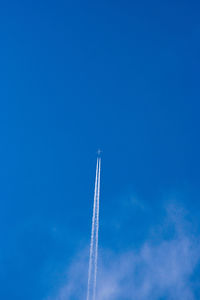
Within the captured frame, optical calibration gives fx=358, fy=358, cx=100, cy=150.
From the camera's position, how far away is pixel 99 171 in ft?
321

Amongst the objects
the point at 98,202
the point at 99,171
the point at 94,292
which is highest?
the point at 99,171

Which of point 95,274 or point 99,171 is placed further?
point 99,171

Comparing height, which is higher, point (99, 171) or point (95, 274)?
point (99, 171)

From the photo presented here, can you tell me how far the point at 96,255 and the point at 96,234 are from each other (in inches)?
207

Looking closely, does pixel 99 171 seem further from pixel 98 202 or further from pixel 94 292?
pixel 94 292

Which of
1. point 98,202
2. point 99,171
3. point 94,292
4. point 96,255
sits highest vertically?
point 99,171

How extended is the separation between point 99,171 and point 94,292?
30799mm

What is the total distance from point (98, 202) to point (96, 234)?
8.50 meters

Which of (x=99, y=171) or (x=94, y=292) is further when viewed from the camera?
(x=99, y=171)

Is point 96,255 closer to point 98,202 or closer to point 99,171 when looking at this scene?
point 98,202

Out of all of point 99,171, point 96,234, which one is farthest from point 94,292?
point 99,171

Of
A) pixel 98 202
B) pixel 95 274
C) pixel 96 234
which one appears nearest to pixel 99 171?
pixel 98 202

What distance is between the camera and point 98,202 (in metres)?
96.4

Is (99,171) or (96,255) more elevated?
(99,171)
